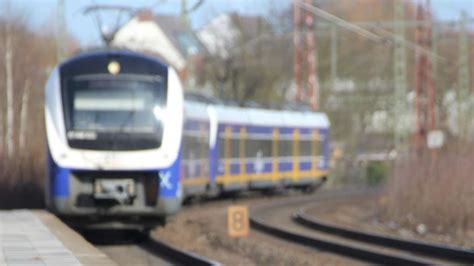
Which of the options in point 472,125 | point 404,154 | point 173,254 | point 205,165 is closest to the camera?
point 173,254

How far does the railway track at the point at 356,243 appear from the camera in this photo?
18.0m

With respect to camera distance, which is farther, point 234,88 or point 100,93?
point 234,88

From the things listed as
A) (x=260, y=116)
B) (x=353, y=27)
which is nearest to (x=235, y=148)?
(x=260, y=116)

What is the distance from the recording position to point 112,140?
63.7ft

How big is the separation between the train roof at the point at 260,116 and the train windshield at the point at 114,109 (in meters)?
5.82

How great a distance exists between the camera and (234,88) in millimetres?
52125

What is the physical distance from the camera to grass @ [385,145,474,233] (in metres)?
26.3

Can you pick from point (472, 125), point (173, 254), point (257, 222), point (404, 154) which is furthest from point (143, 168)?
point (472, 125)

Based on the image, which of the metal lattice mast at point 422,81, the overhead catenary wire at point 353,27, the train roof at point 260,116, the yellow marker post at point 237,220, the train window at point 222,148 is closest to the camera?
the yellow marker post at point 237,220

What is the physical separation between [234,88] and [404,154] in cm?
1924

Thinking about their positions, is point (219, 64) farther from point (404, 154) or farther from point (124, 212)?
point (124, 212)

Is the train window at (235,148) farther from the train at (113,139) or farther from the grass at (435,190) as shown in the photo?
the train at (113,139)

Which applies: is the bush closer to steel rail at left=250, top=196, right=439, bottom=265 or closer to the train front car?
steel rail at left=250, top=196, right=439, bottom=265

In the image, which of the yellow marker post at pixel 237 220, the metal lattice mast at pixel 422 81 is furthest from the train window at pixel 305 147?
the yellow marker post at pixel 237 220
